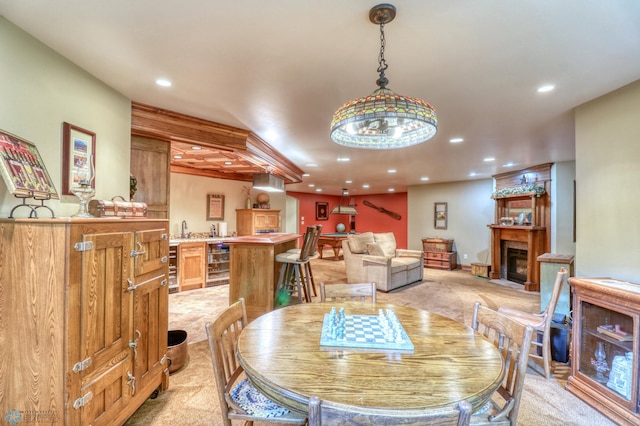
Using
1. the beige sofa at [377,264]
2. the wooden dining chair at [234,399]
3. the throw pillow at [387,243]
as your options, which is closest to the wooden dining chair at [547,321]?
the wooden dining chair at [234,399]

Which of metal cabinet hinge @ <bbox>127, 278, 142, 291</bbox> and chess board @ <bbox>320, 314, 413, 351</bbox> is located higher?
metal cabinet hinge @ <bbox>127, 278, 142, 291</bbox>

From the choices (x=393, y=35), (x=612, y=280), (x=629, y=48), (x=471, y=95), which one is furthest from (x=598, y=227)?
(x=393, y=35)

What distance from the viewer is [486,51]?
183 centimetres

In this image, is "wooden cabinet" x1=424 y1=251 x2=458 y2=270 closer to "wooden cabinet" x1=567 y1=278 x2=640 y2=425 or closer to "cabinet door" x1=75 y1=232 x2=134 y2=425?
"wooden cabinet" x1=567 y1=278 x2=640 y2=425

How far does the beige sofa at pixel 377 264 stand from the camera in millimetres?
5270

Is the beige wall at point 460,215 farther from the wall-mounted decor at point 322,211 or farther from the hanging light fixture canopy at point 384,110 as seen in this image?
the hanging light fixture canopy at point 384,110

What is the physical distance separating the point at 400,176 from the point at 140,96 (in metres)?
5.65

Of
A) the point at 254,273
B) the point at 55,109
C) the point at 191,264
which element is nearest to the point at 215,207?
the point at 191,264

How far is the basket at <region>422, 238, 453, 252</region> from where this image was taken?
7738 mm

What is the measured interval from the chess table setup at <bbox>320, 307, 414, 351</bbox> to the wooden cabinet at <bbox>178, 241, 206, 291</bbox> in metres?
4.09

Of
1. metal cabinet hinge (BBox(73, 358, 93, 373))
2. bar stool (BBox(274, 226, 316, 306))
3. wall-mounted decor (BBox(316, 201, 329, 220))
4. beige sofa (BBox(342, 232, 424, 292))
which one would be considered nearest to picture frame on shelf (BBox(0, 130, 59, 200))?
metal cabinet hinge (BBox(73, 358, 93, 373))

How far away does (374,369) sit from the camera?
1.15 meters

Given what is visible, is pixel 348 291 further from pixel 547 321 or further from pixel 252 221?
pixel 252 221

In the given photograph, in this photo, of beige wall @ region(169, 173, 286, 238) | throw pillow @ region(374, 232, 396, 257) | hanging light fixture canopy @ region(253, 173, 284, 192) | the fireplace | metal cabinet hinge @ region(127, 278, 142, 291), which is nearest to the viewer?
metal cabinet hinge @ region(127, 278, 142, 291)
